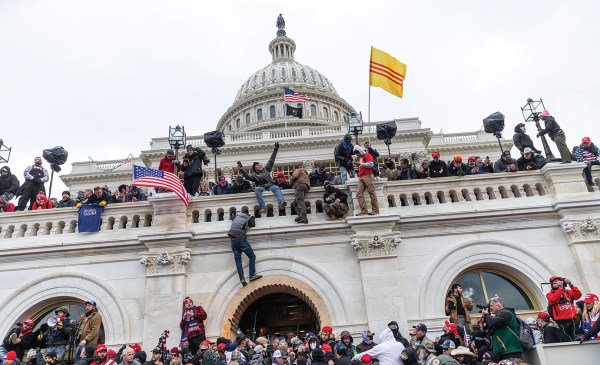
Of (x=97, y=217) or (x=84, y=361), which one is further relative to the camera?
(x=97, y=217)

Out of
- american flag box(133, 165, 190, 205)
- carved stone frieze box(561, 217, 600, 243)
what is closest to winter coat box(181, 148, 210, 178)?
american flag box(133, 165, 190, 205)

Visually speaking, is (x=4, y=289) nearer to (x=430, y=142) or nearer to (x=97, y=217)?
(x=97, y=217)

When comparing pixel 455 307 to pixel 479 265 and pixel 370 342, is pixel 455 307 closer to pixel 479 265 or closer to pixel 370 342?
pixel 479 265

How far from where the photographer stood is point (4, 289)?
11945 millimetres

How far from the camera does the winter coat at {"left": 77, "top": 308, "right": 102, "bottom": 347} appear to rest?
10.8m

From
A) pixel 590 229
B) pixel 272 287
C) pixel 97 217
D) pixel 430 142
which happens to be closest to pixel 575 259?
pixel 590 229

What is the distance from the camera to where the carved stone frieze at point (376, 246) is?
11781mm

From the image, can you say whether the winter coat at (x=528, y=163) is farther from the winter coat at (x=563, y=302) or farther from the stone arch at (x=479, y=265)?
the winter coat at (x=563, y=302)

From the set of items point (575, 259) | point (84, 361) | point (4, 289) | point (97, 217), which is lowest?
point (84, 361)

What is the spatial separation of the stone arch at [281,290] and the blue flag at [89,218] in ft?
13.0

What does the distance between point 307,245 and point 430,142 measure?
1743 inches

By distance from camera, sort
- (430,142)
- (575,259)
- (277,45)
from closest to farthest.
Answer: (575,259), (430,142), (277,45)

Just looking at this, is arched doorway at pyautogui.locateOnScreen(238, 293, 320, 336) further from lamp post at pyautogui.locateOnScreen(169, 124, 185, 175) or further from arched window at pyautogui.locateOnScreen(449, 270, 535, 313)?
lamp post at pyautogui.locateOnScreen(169, 124, 185, 175)

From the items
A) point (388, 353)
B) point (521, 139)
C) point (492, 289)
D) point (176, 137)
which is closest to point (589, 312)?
point (492, 289)
